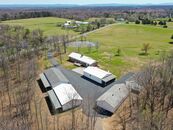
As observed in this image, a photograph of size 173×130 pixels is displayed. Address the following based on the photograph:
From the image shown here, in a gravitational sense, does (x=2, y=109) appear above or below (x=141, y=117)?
below

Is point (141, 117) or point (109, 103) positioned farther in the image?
point (109, 103)

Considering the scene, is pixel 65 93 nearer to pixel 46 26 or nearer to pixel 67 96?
pixel 67 96

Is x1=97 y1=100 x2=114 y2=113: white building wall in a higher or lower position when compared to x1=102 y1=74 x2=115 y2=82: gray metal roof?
lower

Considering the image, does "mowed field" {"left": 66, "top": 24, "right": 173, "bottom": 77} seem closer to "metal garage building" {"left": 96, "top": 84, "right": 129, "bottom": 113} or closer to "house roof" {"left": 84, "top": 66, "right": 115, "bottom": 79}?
"house roof" {"left": 84, "top": 66, "right": 115, "bottom": 79}

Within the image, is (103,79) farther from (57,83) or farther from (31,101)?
(31,101)

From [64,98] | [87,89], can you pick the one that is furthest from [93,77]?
[64,98]

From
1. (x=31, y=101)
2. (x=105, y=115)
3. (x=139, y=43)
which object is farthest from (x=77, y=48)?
(x=105, y=115)

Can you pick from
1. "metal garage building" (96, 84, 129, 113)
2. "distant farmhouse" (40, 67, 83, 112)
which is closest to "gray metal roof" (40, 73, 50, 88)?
"distant farmhouse" (40, 67, 83, 112)
